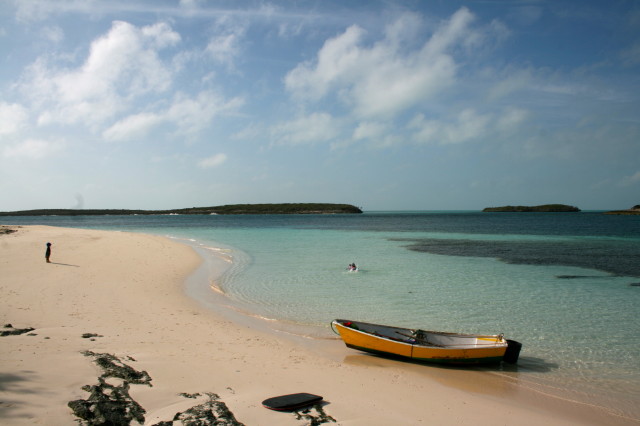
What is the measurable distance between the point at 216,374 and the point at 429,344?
5.17m

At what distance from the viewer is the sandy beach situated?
6.10 metres

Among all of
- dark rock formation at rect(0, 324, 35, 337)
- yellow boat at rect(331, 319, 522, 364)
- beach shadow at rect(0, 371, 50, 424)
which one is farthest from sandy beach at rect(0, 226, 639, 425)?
yellow boat at rect(331, 319, 522, 364)

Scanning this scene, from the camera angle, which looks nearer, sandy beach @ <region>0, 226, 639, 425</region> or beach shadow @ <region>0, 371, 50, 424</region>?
beach shadow @ <region>0, 371, 50, 424</region>

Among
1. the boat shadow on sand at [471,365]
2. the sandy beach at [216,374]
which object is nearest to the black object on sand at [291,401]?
the sandy beach at [216,374]

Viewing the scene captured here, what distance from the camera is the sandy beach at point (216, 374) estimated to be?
6.10 metres

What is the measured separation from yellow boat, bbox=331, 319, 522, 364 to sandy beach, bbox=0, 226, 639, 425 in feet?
0.94

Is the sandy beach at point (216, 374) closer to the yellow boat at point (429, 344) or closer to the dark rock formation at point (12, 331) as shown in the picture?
the dark rock formation at point (12, 331)

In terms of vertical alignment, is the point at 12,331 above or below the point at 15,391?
below

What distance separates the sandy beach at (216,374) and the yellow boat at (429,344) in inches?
11.3

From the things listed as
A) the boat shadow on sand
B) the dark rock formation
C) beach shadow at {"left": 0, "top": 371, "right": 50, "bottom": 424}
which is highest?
beach shadow at {"left": 0, "top": 371, "right": 50, "bottom": 424}

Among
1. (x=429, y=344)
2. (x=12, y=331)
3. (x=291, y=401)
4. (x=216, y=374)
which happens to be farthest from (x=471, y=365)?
(x=12, y=331)

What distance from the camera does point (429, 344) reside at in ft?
31.4

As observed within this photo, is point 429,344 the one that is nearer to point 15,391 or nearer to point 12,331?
point 15,391

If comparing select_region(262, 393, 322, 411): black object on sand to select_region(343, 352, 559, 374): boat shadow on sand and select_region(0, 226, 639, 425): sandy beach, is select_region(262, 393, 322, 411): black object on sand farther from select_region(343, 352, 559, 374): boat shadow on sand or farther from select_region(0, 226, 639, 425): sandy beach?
select_region(343, 352, 559, 374): boat shadow on sand
